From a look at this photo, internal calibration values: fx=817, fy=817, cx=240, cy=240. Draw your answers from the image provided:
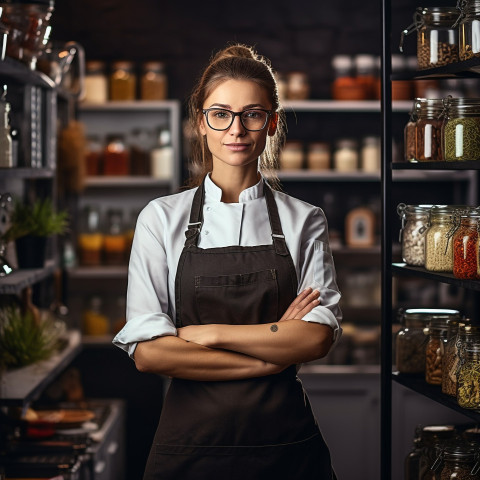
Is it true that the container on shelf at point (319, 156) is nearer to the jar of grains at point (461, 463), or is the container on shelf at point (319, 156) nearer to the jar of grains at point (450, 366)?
the jar of grains at point (450, 366)

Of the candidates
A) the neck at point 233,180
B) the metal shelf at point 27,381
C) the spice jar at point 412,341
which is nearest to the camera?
the neck at point 233,180

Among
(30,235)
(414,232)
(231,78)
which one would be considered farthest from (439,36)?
(30,235)

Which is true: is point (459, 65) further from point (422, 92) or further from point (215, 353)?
point (422, 92)

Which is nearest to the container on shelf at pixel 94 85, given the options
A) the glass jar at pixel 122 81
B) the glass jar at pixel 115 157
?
the glass jar at pixel 122 81

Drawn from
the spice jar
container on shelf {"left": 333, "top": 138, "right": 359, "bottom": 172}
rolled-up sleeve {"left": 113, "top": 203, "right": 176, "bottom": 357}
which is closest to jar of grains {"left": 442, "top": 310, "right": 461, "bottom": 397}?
the spice jar

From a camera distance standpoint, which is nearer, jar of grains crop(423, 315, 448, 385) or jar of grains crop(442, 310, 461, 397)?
jar of grains crop(442, 310, 461, 397)

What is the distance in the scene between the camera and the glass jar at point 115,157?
4.59 meters

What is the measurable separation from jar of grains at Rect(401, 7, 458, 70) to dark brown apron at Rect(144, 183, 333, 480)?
721mm

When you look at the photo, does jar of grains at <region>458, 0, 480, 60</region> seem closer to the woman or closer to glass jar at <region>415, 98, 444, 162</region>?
glass jar at <region>415, 98, 444, 162</region>

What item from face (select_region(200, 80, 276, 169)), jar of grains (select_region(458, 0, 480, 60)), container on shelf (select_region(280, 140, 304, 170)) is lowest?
face (select_region(200, 80, 276, 169))

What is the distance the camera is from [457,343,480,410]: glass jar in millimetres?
1880

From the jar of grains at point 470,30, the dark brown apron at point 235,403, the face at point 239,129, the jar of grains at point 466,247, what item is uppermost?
the jar of grains at point 470,30

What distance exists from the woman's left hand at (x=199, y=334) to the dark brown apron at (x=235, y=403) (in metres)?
0.05

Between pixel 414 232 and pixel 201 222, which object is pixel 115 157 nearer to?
pixel 414 232
